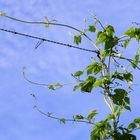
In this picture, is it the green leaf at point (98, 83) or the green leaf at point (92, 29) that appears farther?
the green leaf at point (92, 29)

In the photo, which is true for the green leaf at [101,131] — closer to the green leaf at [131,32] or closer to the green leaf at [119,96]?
the green leaf at [119,96]

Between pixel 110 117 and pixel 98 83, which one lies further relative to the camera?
pixel 98 83

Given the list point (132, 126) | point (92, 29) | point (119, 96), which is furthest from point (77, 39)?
point (132, 126)

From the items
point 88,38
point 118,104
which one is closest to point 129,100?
point 118,104

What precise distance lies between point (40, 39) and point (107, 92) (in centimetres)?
102

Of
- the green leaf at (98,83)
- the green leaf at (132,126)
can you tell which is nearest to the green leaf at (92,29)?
the green leaf at (98,83)

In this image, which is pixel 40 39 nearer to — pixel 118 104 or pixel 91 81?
pixel 91 81

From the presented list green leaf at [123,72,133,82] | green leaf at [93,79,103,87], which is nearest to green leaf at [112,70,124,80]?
green leaf at [123,72,133,82]

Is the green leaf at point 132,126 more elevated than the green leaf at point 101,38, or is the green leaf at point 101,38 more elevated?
the green leaf at point 101,38

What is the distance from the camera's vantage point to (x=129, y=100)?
5.41 metres

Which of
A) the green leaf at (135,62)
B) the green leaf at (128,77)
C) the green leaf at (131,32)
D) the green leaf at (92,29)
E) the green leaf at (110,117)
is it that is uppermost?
the green leaf at (92,29)

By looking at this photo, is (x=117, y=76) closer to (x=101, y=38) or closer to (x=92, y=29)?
(x=101, y=38)

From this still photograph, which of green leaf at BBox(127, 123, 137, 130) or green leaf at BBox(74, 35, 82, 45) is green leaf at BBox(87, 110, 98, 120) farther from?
green leaf at BBox(74, 35, 82, 45)

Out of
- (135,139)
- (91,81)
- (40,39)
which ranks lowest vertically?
(135,139)
